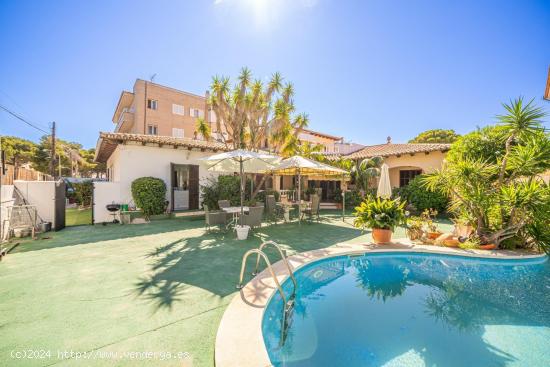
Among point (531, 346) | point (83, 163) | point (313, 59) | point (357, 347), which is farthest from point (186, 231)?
point (83, 163)

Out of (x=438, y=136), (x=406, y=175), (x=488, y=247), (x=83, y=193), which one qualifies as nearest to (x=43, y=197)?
(x=83, y=193)

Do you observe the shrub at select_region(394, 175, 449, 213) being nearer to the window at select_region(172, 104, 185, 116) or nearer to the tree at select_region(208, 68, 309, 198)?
the tree at select_region(208, 68, 309, 198)

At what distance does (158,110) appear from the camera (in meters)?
29.2

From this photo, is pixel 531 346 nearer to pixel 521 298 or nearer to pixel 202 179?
pixel 521 298

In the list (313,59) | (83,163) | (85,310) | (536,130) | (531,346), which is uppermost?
(313,59)

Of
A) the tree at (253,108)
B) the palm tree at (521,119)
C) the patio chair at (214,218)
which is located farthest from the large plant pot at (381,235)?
the tree at (253,108)

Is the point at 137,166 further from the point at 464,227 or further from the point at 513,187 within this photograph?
the point at 513,187

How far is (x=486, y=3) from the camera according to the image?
30.7 feet

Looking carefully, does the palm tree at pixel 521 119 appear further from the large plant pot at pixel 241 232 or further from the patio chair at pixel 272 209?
the patio chair at pixel 272 209

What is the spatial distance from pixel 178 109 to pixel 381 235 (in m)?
31.0

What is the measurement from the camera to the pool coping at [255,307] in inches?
105

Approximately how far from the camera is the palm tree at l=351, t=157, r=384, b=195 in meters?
17.4

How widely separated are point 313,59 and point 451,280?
1167cm

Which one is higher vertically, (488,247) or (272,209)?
(272,209)
